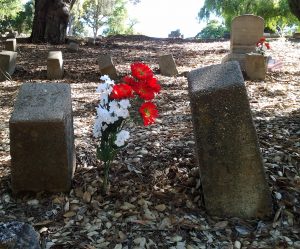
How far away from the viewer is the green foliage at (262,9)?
23328 mm

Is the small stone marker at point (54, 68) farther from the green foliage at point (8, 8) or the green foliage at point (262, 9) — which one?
the green foliage at point (8, 8)

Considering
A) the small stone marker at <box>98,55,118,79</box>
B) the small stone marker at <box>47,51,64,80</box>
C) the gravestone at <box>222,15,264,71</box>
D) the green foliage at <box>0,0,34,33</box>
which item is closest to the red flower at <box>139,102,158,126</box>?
the small stone marker at <box>98,55,118,79</box>

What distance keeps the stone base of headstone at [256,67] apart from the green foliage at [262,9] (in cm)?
1699

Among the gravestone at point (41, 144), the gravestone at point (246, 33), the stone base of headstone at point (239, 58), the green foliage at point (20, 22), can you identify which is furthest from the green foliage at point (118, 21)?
the gravestone at point (41, 144)

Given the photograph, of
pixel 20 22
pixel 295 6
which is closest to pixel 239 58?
pixel 295 6

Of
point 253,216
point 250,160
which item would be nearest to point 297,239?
point 253,216

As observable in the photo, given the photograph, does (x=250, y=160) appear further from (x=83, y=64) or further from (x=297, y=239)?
(x=83, y=64)

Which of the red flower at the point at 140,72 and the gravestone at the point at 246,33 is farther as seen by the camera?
the gravestone at the point at 246,33

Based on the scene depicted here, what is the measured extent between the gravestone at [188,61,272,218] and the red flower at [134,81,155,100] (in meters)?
0.29

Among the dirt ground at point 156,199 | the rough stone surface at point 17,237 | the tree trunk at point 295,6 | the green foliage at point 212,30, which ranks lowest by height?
the dirt ground at point 156,199

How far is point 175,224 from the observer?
2.69 m

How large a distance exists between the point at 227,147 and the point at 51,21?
435 inches

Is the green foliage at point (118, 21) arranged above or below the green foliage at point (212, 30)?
above

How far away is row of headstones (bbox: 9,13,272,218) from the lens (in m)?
2.67
